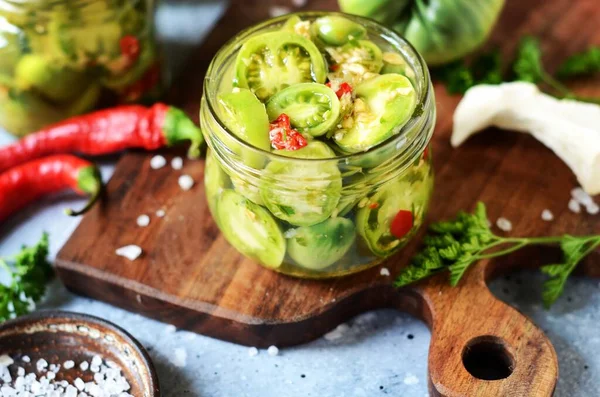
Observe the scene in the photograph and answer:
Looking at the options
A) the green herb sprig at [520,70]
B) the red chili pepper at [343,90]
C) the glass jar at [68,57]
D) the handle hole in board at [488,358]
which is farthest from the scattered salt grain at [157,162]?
the handle hole in board at [488,358]

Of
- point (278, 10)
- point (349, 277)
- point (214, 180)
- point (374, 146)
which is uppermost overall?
point (374, 146)

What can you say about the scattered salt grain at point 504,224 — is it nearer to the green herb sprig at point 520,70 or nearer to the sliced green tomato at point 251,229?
the green herb sprig at point 520,70

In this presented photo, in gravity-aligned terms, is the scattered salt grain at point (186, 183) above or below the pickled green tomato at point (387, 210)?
below

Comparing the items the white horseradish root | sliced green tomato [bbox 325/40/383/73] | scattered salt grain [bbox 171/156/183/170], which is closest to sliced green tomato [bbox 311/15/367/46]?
sliced green tomato [bbox 325/40/383/73]

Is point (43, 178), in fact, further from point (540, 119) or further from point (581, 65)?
point (581, 65)

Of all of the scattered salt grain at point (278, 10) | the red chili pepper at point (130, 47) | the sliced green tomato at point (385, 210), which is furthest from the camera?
the scattered salt grain at point (278, 10)

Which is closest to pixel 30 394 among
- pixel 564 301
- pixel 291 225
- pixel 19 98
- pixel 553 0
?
pixel 291 225

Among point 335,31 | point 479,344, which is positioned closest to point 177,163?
point 335,31
